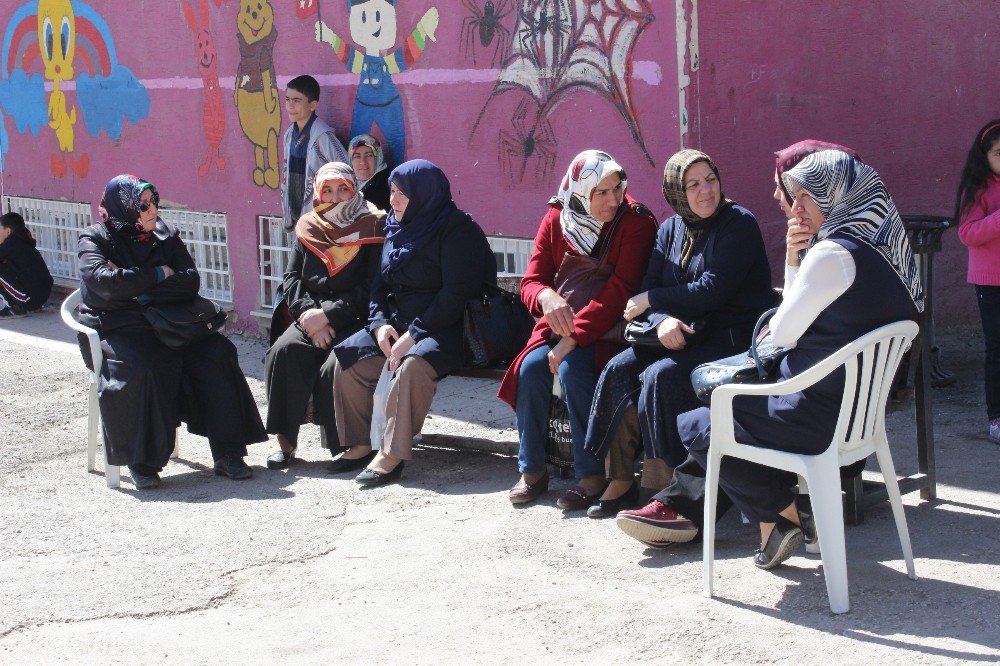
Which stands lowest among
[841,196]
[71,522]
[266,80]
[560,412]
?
[71,522]

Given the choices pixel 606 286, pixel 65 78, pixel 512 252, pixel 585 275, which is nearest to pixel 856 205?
pixel 606 286

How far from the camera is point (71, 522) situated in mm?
5555

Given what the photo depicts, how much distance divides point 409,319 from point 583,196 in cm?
117

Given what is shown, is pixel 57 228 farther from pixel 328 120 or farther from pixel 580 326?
pixel 580 326

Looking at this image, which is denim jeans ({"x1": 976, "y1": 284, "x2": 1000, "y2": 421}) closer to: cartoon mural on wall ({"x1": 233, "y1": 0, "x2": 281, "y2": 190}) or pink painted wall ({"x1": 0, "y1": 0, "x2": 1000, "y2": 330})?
A: pink painted wall ({"x1": 0, "y1": 0, "x2": 1000, "y2": 330})

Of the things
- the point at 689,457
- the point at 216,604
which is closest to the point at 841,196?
the point at 689,457

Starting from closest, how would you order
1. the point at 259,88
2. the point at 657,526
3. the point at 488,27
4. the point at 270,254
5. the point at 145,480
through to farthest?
the point at 657,526, the point at 145,480, the point at 488,27, the point at 259,88, the point at 270,254

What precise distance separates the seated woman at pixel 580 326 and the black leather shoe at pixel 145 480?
1.80m

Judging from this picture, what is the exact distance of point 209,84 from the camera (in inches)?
405

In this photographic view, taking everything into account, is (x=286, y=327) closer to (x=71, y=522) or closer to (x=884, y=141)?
(x=71, y=522)

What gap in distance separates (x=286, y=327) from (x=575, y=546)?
2.54 metres

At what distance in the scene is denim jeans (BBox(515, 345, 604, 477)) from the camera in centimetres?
527

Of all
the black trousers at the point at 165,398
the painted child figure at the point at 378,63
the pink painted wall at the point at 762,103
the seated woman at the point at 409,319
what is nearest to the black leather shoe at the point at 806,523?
the seated woman at the point at 409,319

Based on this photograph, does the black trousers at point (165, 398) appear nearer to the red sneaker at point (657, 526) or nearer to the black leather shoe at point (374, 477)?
the black leather shoe at point (374, 477)
